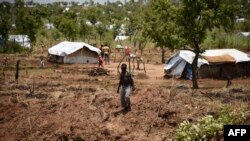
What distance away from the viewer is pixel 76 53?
33750 mm

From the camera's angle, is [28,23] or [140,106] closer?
[140,106]

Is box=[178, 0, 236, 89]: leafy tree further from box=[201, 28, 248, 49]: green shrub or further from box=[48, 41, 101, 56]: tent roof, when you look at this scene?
box=[201, 28, 248, 49]: green shrub

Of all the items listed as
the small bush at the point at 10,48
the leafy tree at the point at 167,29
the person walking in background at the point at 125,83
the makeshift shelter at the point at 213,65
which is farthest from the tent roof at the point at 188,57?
the small bush at the point at 10,48

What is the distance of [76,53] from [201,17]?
635 inches

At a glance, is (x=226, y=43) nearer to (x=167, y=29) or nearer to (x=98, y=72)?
(x=98, y=72)

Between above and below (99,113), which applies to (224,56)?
above

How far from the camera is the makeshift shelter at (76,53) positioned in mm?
33297

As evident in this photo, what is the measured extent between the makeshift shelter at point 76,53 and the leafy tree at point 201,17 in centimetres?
1498

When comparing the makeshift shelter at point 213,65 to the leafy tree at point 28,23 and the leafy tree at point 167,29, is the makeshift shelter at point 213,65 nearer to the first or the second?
the leafy tree at point 167,29

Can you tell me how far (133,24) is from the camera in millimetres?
49750

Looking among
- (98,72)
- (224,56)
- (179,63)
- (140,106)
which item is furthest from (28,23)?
(140,106)

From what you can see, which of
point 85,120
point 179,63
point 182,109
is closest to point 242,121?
point 182,109

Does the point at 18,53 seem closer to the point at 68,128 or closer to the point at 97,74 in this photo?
the point at 97,74

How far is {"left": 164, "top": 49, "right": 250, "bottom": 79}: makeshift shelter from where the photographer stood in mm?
24547
